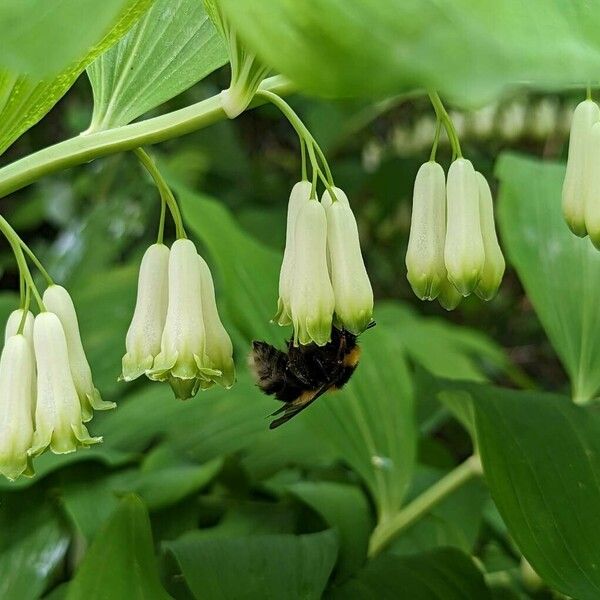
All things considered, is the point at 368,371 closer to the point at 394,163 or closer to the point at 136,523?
the point at 136,523

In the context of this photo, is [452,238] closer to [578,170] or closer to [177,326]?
[578,170]

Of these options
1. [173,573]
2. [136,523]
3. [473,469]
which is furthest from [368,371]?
[136,523]

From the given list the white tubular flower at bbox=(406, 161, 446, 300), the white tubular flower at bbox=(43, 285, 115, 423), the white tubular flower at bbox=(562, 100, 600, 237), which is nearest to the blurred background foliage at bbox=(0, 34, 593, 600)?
the white tubular flower at bbox=(43, 285, 115, 423)

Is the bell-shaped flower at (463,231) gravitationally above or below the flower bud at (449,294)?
above

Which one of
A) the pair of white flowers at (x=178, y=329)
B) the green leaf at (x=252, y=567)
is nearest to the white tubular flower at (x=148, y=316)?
the pair of white flowers at (x=178, y=329)

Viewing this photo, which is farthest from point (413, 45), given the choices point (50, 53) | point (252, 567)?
point (252, 567)

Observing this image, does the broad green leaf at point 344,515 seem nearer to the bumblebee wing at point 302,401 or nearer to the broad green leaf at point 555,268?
the bumblebee wing at point 302,401

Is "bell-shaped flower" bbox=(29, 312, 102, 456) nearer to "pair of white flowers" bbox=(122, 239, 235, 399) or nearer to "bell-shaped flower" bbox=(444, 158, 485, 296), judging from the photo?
"pair of white flowers" bbox=(122, 239, 235, 399)
